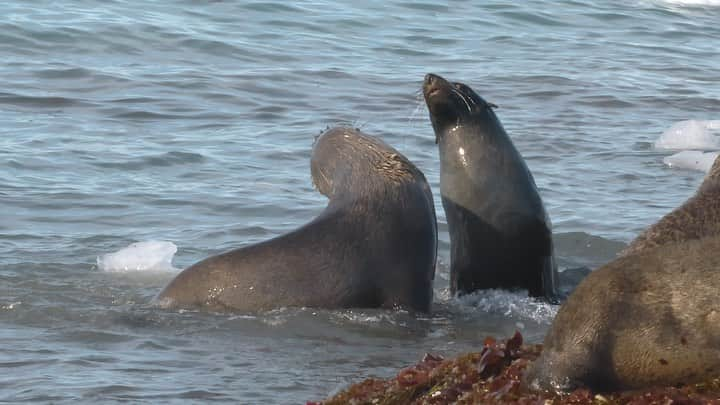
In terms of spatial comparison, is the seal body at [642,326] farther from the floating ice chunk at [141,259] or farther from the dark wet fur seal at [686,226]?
the floating ice chunk at [141,259]

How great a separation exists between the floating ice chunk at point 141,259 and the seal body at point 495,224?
5.72ft

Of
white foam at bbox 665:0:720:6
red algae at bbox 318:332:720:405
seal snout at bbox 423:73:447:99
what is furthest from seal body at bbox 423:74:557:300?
white foam at bbox 665:0:720:6

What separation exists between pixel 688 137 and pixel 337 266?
7.03 m

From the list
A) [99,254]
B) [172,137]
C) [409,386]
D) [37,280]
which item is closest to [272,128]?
[172,137]

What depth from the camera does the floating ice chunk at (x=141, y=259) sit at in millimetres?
9078

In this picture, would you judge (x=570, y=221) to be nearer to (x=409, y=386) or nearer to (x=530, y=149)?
(x=530, y=149)

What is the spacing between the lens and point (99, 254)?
9586mm

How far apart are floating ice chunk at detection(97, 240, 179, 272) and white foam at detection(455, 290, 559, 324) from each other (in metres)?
1.85

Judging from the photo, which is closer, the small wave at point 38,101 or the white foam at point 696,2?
the small wave at point 38,101

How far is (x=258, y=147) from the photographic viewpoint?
43.2ft

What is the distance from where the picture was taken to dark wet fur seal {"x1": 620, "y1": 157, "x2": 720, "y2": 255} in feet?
19.0

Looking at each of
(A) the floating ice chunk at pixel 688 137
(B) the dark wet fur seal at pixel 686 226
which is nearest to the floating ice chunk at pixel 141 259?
(B) the dark wet fur seal at pixel 686 226

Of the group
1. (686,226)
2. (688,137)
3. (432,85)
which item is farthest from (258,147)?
(686,226)

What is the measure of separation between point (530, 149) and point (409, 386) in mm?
8531
